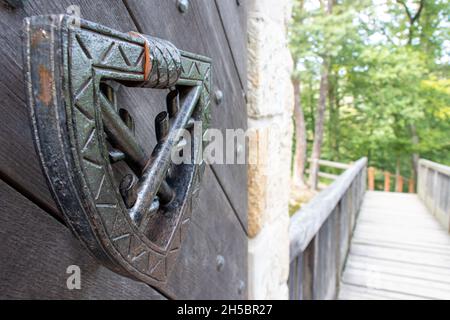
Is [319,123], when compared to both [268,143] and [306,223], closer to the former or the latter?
[306,223]

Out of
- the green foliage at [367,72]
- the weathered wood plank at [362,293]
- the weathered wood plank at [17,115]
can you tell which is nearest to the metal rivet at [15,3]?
the weathered wood plank at [17,115]

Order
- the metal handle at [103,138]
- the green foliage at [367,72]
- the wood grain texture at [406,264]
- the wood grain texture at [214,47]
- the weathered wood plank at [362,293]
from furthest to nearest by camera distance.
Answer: the green foliage at [367,72] → the weathered wood plank at [362,293] → the wood grain texture at [406,264] → the wood grain texture at [214,47] → the metal handle at [103,138]

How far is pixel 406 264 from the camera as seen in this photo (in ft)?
4.16

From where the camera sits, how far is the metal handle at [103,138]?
0.24 metres

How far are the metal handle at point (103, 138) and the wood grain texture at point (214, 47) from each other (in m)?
0.11

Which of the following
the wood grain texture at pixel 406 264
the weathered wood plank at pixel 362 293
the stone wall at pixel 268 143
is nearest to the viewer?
the stone wall at pixel 268 143

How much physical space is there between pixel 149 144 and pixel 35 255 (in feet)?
0.67

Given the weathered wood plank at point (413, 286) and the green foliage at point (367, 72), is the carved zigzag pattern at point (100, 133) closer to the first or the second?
the weathered wood plank at point (413, 286)

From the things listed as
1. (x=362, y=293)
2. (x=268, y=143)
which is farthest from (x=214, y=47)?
(x=362, y=293)

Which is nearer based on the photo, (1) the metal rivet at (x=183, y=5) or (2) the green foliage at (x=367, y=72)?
(1) the metal rivet at (x=183, y=5)
